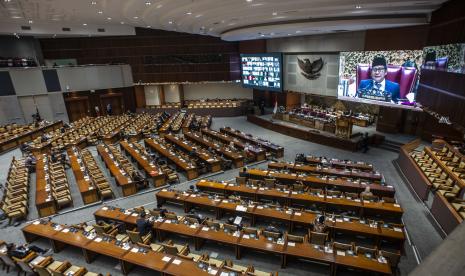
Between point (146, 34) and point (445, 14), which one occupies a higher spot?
point (146, 34)

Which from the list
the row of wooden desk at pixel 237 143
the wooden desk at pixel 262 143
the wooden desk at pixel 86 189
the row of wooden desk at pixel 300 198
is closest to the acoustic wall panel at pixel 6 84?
the wooden desk at pixel 86 189

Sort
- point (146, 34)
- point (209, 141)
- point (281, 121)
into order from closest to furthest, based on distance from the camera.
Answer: point (209, 141)
point (281, 121)
point (146, 34)

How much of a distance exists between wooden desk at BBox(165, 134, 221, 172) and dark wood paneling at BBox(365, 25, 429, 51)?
34.6ft

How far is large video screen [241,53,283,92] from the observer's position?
68.9 feet

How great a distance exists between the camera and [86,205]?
34.8ft

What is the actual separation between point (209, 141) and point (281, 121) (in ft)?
22.6

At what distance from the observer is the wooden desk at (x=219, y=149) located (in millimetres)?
13577

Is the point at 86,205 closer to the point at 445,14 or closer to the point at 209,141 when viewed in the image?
the point at 209,141

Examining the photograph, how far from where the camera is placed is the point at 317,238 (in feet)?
23.0

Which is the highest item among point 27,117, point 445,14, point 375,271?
point 445,14

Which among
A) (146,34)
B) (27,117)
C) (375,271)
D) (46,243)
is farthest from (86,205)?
(146,34)

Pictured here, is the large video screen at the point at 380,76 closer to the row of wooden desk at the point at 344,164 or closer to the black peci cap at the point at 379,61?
the black peci cap at the point at 379,61

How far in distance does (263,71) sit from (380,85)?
9.44m

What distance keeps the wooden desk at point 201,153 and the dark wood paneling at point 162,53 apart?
37.0 ft
